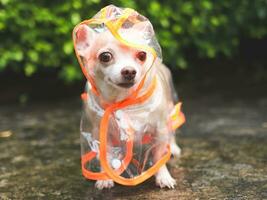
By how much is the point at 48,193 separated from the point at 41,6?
2088 millimetres

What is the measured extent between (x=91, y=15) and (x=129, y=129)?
1.92 metres

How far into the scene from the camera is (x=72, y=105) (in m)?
5.29

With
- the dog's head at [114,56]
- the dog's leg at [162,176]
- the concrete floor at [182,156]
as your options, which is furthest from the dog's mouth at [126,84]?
the concrete floor at [182,156]

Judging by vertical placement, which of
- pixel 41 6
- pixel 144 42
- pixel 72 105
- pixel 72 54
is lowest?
pixel 72 105

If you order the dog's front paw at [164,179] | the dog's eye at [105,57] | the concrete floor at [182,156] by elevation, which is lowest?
the concrete floor at [182,156]

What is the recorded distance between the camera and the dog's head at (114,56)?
2727 mm

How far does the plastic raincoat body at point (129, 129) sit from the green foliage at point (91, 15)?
5.33ft

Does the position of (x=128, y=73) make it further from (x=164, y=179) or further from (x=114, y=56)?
(x=164, y=179)

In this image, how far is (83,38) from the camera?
2.80 metres

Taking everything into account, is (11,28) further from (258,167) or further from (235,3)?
(258,167)

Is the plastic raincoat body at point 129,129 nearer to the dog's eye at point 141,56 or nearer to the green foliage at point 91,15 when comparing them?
the dog's eye at point 141,56

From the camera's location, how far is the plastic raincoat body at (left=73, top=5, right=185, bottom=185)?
2918 millimetres

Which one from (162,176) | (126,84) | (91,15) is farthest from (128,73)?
(91,15)

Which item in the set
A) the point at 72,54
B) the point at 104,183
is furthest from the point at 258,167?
the point at 72,54
